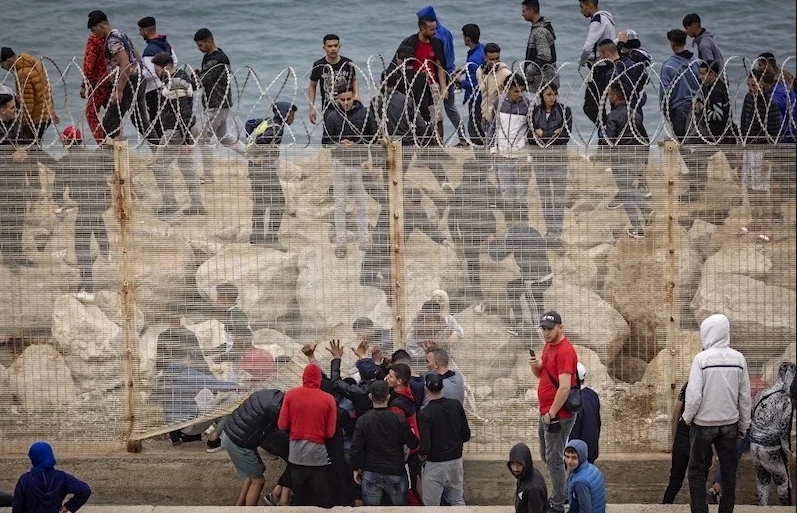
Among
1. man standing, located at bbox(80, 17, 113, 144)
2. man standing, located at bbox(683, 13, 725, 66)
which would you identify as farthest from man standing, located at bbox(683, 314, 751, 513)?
man standing, located at bbox(80, 17, 113, 144)

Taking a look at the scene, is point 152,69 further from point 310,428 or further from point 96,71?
point 310,428

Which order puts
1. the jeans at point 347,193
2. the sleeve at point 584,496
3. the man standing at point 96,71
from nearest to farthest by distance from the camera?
the sleeve at point 584,496 < the jeans at point 347,193 < the man standing at point 96,71

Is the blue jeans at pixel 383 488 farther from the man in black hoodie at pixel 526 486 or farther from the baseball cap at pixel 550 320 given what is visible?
the baseball cap at pixel 550 320

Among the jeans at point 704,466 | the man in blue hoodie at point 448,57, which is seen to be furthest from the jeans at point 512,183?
the jeans at point 704,466

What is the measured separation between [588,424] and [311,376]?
2.15 metres

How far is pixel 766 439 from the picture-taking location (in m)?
9.93

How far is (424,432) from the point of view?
9695 millimetres

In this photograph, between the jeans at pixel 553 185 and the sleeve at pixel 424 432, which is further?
the jeans at pixel 553 185

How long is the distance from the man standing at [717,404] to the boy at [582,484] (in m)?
0.87

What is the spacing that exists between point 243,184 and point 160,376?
179 cm

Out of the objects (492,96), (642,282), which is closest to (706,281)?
(642,282)

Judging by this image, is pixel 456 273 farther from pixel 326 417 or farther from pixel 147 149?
pixel 147 149

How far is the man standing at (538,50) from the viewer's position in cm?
1286

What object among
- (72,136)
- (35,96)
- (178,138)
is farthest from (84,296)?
(35,96)
